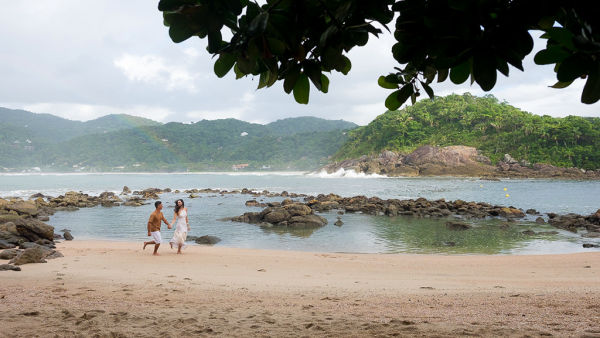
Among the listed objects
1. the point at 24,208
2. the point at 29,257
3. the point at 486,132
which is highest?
the point at 486,132

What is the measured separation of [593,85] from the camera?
3.78 feet

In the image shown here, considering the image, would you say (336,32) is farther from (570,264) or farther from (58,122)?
(58,122)

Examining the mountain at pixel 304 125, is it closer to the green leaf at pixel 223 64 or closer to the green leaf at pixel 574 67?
the green leaf at pixel 223 64

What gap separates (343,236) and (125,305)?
34.1ft

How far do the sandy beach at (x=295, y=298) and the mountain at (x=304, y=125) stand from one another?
142 metres

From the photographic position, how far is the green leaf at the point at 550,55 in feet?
4.07

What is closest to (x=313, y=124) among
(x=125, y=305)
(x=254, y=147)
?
(x=254, y=147)

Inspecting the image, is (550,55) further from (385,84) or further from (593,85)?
(385,84)

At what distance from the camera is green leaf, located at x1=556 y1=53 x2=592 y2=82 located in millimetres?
1153

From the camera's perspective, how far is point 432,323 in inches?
131

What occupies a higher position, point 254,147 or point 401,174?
point 254,147

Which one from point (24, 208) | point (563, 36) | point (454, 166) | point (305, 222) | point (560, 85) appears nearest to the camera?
point (563, 36)

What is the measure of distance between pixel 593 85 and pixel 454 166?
62.4m

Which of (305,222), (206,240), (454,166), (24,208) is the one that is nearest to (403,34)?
(206,240)
